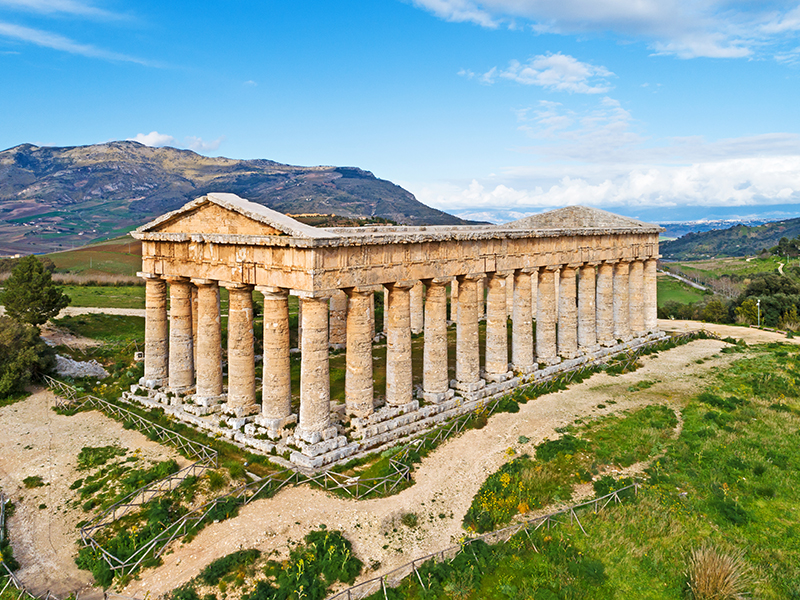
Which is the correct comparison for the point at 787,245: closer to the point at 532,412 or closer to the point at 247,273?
the point at 532,412

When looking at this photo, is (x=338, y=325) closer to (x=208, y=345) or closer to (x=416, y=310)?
(x=416, y=310)

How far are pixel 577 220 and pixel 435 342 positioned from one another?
19.2 m

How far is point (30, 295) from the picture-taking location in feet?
109

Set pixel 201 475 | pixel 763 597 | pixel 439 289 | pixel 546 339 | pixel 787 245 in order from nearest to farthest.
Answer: pixel 763 597 → pixel 201 475 → pixel 439 289 → pixel 546 339 → pixel 787 245

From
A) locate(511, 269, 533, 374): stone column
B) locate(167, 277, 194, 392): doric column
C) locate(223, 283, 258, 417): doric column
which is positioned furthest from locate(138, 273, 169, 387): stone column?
locate(511, 269, 533, 374): stone column

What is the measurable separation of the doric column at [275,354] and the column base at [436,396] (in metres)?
6.46

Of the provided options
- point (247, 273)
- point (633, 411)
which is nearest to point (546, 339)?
point (633, 411)

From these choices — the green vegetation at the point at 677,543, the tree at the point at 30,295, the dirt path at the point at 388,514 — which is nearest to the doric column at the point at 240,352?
the dirt path at the point at 388,514

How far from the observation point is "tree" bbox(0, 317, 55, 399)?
85.9 ft

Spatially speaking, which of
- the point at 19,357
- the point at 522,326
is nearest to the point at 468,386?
the point at 522,326

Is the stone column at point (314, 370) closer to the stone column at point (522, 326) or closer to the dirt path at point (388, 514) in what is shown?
the dirt path at point (388, 514)

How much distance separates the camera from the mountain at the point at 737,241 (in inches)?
6124

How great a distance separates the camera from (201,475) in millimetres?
17344

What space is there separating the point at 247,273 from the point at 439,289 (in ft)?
26.7
